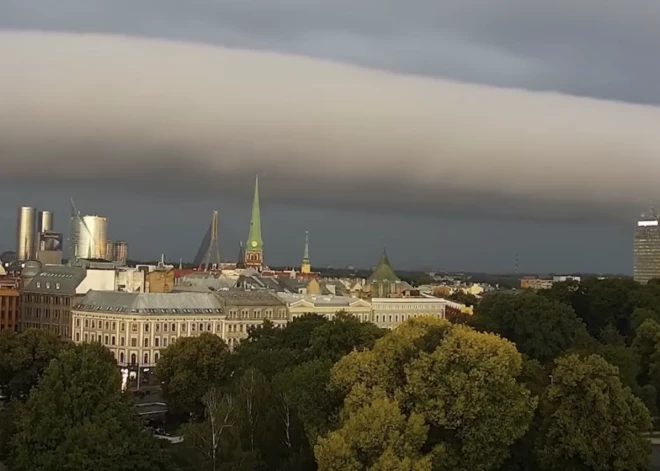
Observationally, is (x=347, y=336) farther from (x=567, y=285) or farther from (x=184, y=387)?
(x=567, y=285)

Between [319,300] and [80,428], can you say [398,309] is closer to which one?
[319,300]

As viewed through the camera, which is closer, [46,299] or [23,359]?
[23,359]

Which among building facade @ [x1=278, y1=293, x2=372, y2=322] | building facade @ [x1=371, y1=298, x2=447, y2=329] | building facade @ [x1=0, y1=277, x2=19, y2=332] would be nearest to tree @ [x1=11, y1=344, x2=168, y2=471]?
building facade @ [x1=278, y1=293, x2=372, y2=322]

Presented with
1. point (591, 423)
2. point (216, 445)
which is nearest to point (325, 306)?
point (591, 423)

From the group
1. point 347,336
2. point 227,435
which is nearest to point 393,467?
point 227,435

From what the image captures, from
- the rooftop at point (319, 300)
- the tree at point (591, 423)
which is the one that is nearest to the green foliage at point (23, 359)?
the tree at point (591, 423)

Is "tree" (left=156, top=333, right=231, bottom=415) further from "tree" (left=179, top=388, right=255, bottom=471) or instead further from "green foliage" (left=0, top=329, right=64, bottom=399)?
"tree" (left=179, top=388, right=255, bottom=471)
